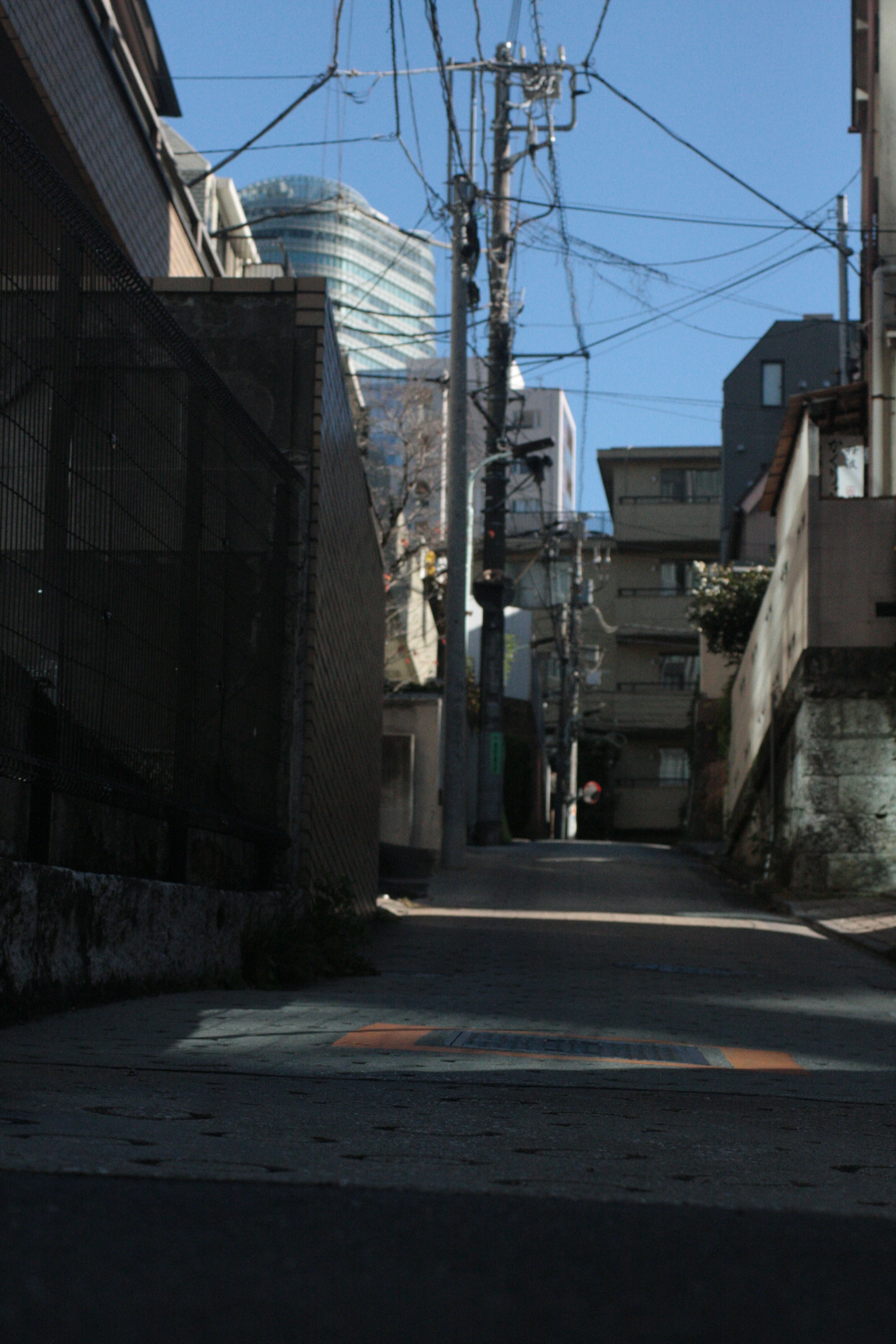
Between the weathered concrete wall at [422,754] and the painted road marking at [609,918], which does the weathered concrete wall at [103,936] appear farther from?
the weathered concrete wall at [422,754]

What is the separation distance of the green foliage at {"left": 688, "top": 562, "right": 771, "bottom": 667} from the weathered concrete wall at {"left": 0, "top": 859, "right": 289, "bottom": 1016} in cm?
2164

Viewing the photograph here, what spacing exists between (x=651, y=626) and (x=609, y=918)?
45029 millimetres

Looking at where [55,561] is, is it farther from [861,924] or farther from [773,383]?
[773,383]

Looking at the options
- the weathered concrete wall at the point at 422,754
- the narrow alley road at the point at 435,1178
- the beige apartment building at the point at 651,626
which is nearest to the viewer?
the narrow alley road at the point at 435,1178

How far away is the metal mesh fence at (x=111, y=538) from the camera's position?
460cm

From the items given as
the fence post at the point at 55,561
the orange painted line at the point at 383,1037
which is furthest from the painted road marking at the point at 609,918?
the fence post at the point at 55,561

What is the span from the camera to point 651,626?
5803 centimetres

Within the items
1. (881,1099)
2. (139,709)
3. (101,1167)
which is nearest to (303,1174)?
(101,1167)

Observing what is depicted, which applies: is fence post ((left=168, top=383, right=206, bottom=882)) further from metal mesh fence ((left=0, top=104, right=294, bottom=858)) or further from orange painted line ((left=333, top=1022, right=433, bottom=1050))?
orange painted line ((left=333, top=1022, right=433, bottom=1050))

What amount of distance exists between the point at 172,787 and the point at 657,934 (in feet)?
22.5

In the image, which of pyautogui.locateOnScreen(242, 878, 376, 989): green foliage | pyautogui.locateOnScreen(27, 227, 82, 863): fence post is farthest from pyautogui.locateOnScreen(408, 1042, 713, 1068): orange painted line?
pyautogui.locateOnScreen(242, 878, 376, 989): green foliage

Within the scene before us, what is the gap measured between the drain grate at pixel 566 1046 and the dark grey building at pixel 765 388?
4321cm

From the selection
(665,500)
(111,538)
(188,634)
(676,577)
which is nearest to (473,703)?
(188,634)

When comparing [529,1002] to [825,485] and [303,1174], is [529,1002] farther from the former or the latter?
[825,485]
